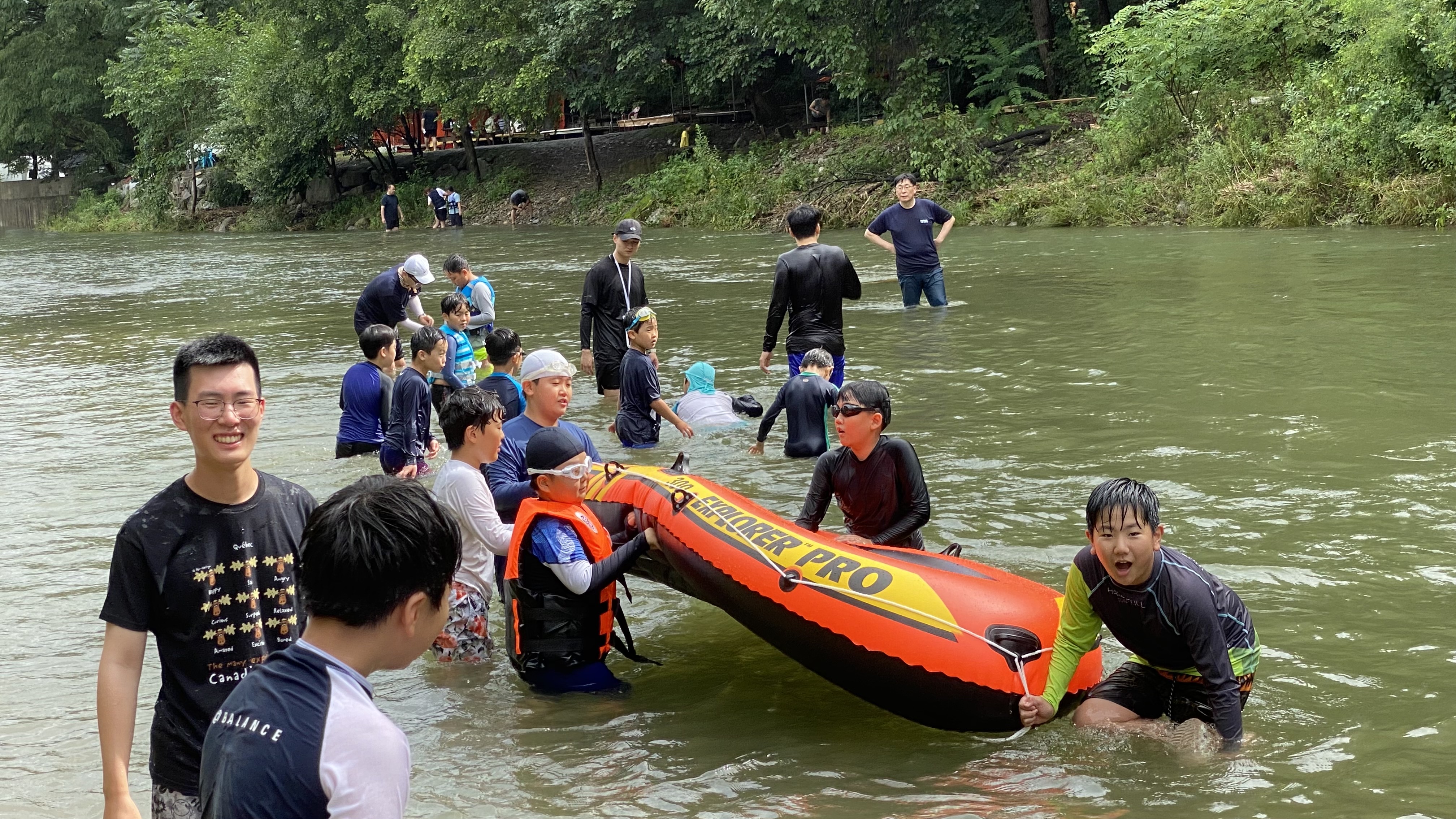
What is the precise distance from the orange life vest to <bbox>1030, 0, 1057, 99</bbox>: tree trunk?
28.2 meters

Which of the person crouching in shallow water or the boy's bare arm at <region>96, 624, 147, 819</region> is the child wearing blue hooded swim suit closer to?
the person crouching in shallow water

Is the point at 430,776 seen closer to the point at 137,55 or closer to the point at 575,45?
the point at 575,45

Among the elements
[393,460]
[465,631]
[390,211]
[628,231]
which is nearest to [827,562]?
[465,631]

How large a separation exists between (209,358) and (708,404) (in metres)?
6.94

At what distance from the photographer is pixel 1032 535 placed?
23.0 feet

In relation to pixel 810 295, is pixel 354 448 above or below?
below

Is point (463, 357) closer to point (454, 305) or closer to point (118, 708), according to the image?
point (454, 305)

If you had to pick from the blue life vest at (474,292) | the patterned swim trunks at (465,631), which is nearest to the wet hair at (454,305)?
the blue life vest at (474,292)

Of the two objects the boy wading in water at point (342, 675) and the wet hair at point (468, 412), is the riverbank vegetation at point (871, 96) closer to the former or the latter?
the wet hair at point (468, 412)

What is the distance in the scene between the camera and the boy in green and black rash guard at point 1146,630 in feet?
14.1

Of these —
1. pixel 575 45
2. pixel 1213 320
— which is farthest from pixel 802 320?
pixel 575 45

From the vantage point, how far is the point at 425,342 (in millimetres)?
7762

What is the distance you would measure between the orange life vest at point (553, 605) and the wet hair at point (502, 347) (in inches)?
98.9

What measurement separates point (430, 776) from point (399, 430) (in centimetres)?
331
